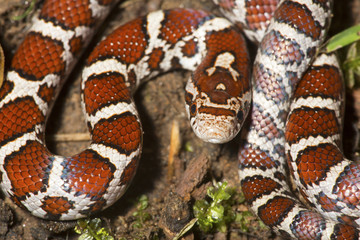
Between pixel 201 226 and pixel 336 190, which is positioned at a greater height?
pixel 336 190

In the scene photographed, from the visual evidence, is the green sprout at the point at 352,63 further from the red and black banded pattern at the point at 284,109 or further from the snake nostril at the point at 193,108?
the snake nostril at the point at 193,108

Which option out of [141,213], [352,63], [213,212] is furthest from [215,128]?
[352,63]

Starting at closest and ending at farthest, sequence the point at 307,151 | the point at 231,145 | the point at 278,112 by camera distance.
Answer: the point at 307,151
the point at 278,112
the point at 231,145

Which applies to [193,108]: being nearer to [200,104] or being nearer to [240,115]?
[200,104]

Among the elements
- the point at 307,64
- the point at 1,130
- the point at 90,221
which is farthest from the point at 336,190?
the point at 1,130

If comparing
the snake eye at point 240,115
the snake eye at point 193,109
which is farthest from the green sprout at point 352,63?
the snake eye at point 193,109

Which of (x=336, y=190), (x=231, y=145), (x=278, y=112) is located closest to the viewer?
(x=336, y=190)

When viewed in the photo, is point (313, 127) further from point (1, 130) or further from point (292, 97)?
point (1, 130)

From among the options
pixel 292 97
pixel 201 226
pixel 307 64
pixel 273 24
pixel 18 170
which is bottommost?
pixel 201 226
